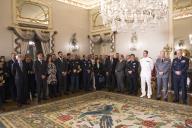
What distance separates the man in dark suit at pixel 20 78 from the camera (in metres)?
5.59

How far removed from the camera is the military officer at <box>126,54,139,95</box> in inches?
271

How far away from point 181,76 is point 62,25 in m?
5.38

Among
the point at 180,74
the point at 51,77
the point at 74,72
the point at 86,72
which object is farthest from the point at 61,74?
the point at 180,74

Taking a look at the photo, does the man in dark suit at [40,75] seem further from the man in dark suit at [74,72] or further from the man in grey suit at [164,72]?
the man in grey suit at [164,72]

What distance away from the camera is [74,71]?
7.29m

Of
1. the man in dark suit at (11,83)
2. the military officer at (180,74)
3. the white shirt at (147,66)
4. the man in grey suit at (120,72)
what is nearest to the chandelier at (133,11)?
the white shirt at (147,66)

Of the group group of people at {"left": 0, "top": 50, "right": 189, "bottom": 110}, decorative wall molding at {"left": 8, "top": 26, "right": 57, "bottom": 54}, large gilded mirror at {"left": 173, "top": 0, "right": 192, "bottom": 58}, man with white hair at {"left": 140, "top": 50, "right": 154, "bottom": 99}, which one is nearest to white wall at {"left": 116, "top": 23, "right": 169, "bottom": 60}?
large gilded mirror at {"left": 173, "top": 0, "right": 192, "bottom": 58}

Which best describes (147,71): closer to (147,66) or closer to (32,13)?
(147,66)

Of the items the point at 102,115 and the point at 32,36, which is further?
the point at 32,36

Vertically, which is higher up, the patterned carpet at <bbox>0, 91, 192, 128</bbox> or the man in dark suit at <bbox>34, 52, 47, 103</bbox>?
the man in dark suit at <bbox>34, 52, 47, 103</bbox>

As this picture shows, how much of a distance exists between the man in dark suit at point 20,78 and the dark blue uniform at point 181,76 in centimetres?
422

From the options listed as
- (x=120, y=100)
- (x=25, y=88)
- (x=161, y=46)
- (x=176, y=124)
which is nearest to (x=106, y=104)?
(x=120, y=100)

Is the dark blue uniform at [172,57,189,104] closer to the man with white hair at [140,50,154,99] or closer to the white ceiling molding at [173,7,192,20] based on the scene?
the man with white hair at [140,50,154,99]

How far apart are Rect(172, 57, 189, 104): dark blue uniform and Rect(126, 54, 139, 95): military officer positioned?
4.69 feet
